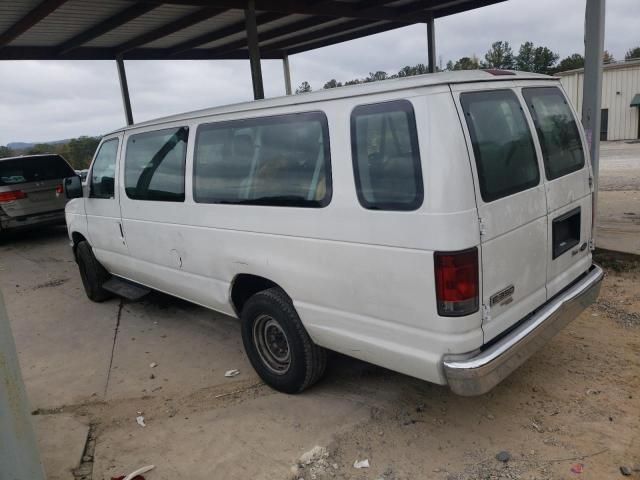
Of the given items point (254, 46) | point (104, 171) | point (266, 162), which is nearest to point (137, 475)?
A: point (266, 162)

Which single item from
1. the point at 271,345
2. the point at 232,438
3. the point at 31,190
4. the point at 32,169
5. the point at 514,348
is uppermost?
the point at 32,169

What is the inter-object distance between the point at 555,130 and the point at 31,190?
10.2 m

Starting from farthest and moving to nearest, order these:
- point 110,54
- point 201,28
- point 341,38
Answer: point 341,38, point 110,54, point 201,28

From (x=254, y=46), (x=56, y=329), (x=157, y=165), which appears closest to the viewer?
(x=157, y=165)

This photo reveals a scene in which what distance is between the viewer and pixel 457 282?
2.62m

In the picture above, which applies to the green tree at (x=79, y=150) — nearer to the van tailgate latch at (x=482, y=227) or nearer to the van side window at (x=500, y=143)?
the van side window at (x=500, y=143)

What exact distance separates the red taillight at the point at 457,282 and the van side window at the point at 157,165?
2.46 metres

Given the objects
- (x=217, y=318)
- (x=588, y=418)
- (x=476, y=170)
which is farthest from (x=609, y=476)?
(x=217, y=318)

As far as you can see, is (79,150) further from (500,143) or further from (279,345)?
(500,143)

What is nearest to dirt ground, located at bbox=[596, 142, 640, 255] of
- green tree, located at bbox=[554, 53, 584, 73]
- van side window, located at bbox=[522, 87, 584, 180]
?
van side window, located at bbox=[522, 87, 584, 180]

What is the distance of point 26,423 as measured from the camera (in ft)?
8.18

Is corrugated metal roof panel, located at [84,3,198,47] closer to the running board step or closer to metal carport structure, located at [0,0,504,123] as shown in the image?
metal carport structure, located at [0,0,504,123]

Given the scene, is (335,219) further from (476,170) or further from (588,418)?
(588,418)

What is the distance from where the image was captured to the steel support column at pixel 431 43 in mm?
11583
